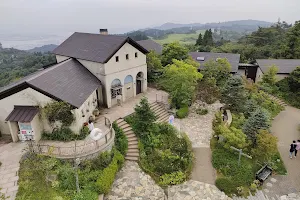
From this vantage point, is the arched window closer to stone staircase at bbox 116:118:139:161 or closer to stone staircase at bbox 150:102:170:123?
stone staircase at bbox 150:102:170:123

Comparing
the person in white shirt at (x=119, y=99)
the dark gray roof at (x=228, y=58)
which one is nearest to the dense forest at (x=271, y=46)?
the dark gray roof at (x=228, y=58)

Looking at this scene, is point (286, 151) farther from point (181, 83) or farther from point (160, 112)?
point (160, 112)

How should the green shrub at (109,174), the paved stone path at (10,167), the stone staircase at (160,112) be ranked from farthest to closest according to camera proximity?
the stone staircase at (160,112), the green shrub at (109,174), the paved stone path at (10,167)

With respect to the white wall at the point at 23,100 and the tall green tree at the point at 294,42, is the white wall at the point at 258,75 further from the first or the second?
the white wall at the point at 23,100

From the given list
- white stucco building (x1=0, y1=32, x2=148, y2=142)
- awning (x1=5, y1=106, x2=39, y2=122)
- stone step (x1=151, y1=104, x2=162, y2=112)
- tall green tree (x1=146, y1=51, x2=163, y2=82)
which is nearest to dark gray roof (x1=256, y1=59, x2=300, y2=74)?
tall green tree (x1=146, y1=51, x2=163, y2=82)

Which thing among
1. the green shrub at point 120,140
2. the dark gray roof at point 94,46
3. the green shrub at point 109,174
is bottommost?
the green shrub at point 109,174

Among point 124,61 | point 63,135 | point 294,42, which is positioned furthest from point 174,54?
point 294,42
